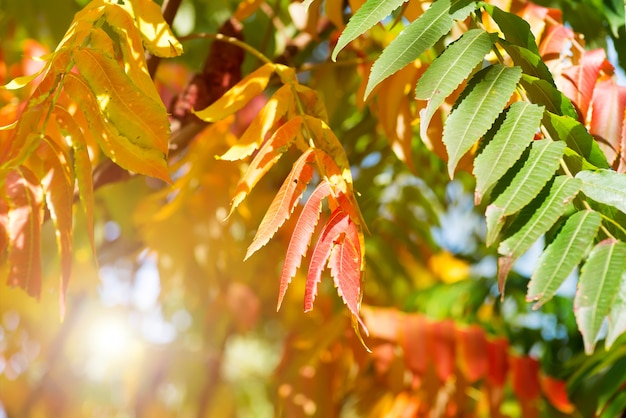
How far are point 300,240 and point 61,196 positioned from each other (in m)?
0.29

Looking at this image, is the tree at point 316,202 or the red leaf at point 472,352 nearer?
the tree at point 316,202

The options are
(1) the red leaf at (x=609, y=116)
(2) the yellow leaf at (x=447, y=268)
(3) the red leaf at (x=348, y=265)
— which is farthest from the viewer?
Result: (2) the yellow leaf at (x=447, y=268)

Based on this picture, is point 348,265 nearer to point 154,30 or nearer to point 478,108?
point 478,108

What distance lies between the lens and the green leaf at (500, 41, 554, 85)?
34.1 inches

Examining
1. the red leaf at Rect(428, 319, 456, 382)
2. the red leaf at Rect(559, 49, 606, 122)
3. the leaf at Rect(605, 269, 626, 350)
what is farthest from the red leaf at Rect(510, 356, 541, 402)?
the leaf at Rect(605, 269, 626, 350)

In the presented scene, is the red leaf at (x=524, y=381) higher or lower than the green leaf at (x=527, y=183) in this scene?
lower

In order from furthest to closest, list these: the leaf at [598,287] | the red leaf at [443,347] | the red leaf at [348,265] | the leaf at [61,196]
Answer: the red leaf at [443,347] < the leaf at [61,196] < the red leaf at [348,265] < the leaf at [598,287]

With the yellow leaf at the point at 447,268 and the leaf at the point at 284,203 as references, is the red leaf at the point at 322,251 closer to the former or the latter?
the leaf at the point at 284,203

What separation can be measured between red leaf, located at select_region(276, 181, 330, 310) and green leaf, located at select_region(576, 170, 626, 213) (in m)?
0.26

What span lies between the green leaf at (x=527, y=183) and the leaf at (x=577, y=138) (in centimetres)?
3

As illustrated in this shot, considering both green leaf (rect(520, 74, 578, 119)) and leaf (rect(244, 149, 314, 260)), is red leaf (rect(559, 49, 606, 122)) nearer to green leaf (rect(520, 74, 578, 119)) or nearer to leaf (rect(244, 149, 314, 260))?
green leaf (rect(520, 74, 578, 119))

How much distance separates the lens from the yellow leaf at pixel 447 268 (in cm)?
295

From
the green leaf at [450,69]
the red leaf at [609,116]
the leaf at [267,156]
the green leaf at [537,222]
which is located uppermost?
the green leaf at [450,69]

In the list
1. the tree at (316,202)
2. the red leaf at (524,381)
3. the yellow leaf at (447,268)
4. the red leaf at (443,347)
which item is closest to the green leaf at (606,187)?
the tree at (316,202)
